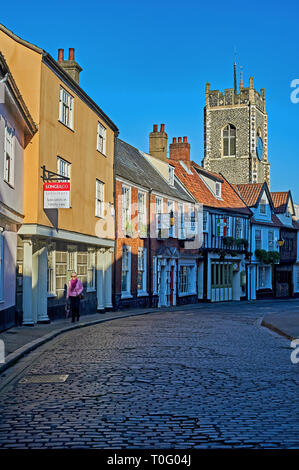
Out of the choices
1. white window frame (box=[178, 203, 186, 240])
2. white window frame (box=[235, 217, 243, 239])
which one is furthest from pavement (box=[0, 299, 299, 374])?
white window frame (box=[235, 217, 243, 239])

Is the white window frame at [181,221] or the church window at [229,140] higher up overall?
the church window at [229,140]

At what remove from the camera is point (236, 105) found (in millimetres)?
73750

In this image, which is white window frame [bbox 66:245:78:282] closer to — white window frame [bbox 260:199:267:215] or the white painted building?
the white painted building

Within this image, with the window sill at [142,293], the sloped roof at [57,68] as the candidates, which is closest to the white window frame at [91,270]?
the window sill at [142,293]

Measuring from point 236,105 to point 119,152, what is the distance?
47.0 m

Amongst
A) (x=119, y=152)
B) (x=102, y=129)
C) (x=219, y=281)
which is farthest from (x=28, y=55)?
(x=219, y=281)

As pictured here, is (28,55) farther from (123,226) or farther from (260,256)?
(260,256)

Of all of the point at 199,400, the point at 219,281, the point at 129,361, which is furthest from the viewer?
the point at 219,281

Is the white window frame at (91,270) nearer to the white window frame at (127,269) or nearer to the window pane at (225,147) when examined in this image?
the white window frame at (127,269)

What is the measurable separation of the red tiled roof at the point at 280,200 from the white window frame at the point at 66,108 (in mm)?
34193

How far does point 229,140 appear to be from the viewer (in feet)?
240

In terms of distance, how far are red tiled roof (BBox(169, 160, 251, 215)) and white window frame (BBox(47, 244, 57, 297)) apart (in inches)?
751

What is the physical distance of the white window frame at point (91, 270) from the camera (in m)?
24.0

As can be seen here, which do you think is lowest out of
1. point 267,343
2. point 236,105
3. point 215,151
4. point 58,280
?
point 267,343
